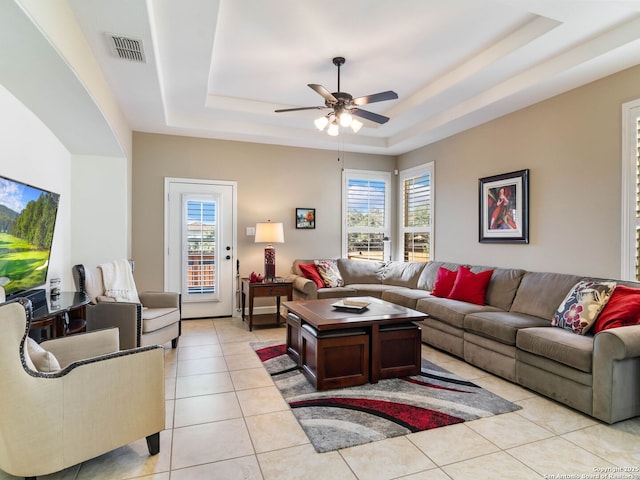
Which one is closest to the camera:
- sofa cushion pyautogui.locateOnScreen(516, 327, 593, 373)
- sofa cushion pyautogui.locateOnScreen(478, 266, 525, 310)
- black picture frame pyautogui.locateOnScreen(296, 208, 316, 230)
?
sofa cushion pyautogui.locateOnScreen(516, 327, 593, 373)

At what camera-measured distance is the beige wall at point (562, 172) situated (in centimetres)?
332

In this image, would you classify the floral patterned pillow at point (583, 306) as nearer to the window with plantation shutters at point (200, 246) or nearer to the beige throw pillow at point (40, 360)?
the beige throw pillow at point (40, 360)

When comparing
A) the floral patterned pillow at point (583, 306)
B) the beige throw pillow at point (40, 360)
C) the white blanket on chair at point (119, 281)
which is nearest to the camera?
the beige throw pillow at point (40, 360)

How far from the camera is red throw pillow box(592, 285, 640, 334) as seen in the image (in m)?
2.71

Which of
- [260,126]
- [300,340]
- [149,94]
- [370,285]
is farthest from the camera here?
[370,285]

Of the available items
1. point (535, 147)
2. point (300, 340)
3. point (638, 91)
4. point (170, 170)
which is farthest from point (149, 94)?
point (638, 91)

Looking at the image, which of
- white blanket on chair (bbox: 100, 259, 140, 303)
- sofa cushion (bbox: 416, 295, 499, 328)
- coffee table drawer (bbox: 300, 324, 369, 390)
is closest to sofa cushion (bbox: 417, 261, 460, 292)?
sofa cushion (bbox: 416, 295, 499, 328)

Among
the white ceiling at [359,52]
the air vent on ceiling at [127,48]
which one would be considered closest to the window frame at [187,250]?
the white ceiling at [359,52]

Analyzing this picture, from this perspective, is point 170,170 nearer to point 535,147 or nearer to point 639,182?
point 535,147

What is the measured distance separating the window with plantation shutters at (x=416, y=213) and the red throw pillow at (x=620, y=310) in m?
2.93

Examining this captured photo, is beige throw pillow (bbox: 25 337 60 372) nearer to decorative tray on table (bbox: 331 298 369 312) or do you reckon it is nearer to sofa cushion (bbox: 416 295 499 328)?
decorative tray on table (bbox: 331 298 369 312)

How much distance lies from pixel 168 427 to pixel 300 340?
1302 millimetres

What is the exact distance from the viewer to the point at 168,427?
2467mm

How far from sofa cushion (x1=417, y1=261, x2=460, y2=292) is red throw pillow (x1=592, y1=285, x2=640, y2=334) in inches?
82.3
